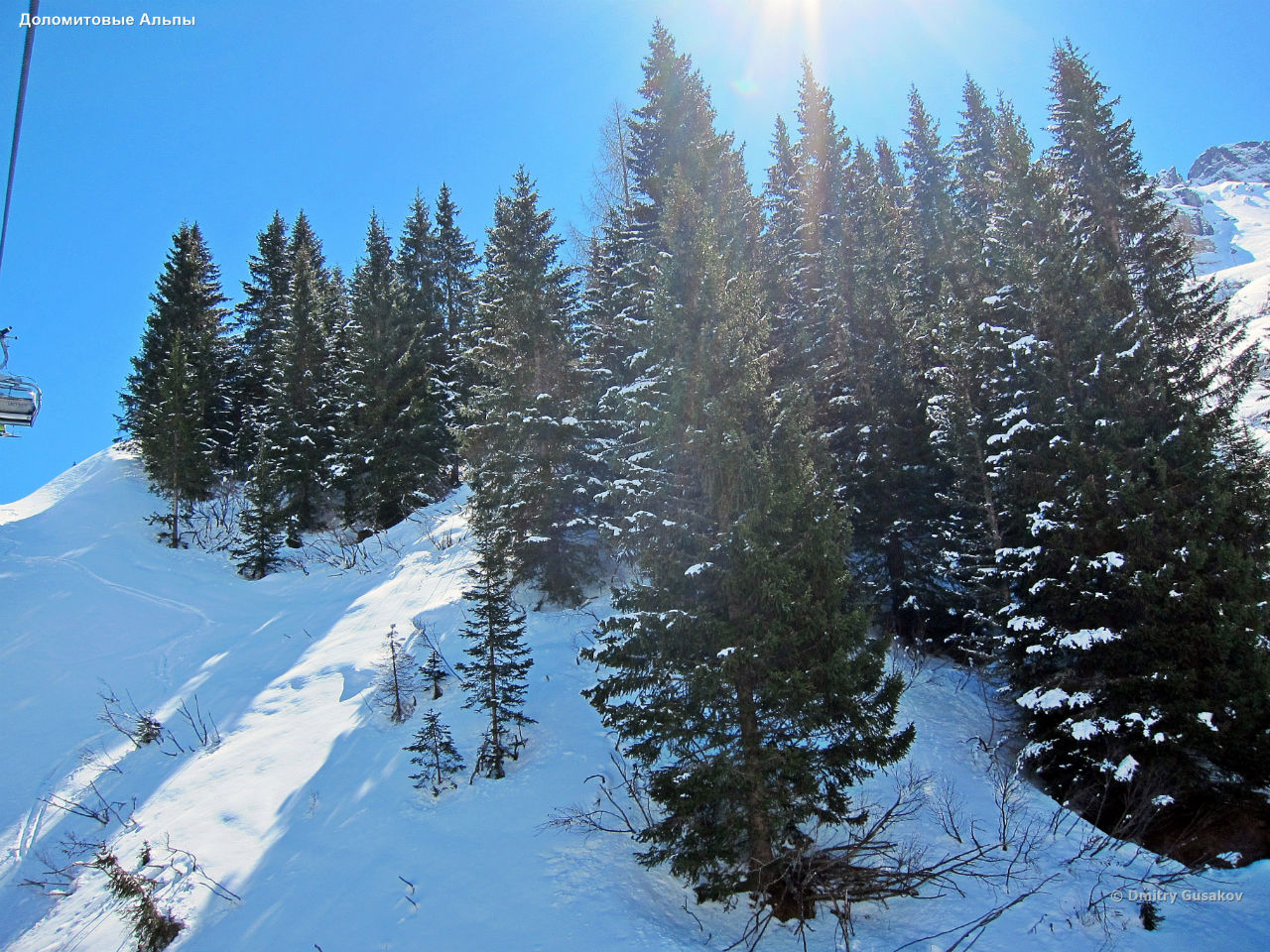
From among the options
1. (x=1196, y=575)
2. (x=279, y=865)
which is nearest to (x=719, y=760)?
(x=279, y=865)

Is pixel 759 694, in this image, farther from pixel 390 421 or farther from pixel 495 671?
pixel 390 421

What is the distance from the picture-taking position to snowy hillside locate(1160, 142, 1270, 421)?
44534 mm

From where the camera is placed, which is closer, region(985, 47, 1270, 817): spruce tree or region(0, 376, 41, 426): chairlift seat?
region(985, 47, 1270, 817): spruce tree

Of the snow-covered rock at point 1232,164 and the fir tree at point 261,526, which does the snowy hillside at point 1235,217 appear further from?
the fir tree at point 261,526

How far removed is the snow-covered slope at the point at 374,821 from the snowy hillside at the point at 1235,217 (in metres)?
16.7

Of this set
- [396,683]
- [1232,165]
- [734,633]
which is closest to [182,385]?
[396,683]

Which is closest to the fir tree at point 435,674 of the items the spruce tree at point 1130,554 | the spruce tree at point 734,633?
the spruce tree at point 734,633

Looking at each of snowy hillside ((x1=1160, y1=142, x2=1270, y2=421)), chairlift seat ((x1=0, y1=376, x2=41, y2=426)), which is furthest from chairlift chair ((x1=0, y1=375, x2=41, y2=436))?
snowy hillside ((x1=1160, y1=142, x2=1270, y2=421))

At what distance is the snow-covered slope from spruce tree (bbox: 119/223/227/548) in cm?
949

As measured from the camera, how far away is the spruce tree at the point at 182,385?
1051 inches

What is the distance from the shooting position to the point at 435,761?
1032cm

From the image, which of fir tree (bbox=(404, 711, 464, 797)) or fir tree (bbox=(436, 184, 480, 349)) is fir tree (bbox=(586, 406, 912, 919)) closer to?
fir tree (bbox=(404, 711, 464, 797))

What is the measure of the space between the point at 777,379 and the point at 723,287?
6171mm

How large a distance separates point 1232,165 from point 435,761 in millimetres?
224298
